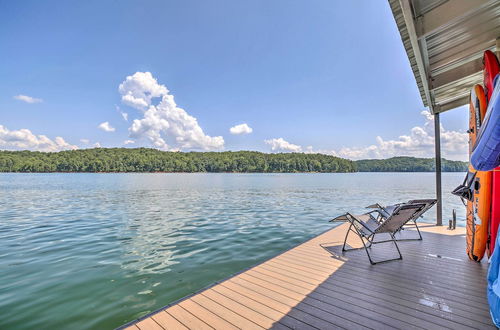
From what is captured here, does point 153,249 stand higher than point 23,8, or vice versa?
point 23,8

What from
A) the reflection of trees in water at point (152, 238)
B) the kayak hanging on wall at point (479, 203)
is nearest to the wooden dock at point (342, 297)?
the kayak hanging on wall at point (479, 203)

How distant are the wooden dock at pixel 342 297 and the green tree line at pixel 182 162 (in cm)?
7062

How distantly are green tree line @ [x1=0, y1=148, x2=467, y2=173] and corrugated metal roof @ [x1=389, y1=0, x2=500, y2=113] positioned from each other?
68.8m

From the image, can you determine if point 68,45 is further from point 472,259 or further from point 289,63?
point 472,259

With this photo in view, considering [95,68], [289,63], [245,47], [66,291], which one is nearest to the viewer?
[66,291]

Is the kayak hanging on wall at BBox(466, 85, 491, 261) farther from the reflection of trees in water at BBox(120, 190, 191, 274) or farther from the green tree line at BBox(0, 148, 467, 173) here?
the green tree line at BBox(0, 148, 467, 173)

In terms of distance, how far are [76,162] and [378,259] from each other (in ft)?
262

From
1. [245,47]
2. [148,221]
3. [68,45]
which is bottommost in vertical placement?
[148,221]

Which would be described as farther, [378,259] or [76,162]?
[76,162]

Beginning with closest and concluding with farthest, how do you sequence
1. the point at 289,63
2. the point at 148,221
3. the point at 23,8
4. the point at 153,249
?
the point at 153,249 → the point at 148,221 → the point at 23,8 → the point at 289,63

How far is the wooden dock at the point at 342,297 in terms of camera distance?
6.42ft

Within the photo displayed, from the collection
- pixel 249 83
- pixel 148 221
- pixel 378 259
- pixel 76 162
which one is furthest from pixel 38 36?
pixel 76 162

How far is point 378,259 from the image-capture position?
11.6ft

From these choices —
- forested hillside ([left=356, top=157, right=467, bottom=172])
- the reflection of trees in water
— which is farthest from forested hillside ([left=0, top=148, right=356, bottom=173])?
the reflection of trees in water
